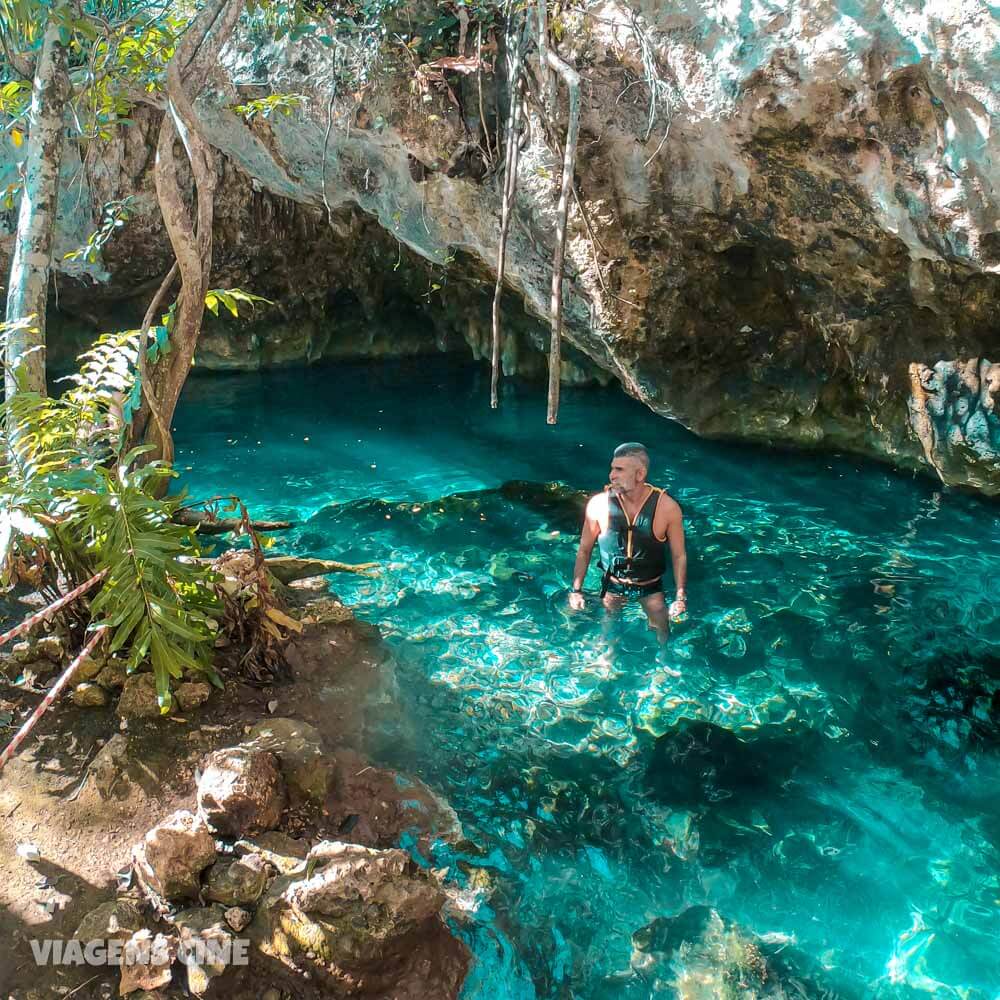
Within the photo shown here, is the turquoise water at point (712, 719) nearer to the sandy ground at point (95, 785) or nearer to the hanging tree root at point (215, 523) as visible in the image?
the sandy ground at point (95, 785)

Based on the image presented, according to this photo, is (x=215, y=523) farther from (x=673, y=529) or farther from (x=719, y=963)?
(x=719, y=963)

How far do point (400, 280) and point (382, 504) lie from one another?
21.6ft

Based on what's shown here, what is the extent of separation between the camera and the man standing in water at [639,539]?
17.7 feet

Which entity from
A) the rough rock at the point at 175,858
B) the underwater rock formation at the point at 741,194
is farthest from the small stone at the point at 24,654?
the underwater rock formation at the point at 741,194

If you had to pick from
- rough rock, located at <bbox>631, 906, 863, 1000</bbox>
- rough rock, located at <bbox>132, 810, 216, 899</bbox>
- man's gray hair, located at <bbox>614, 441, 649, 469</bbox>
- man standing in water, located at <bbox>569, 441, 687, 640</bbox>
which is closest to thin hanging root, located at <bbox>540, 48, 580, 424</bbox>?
man's gray hair, located at <bbox>614, 441, 649, 469</bbox>

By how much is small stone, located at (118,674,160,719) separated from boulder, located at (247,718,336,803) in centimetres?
56

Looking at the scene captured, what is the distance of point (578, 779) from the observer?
4.33m

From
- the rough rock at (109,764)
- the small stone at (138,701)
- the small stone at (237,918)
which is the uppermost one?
the small stone at (138,701)

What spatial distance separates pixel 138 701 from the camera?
4.27 metres

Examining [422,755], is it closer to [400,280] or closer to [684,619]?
[684,619]

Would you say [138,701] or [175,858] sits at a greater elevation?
[138,701]

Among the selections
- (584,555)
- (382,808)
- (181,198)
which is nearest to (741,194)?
(584,555)

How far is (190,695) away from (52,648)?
0.85 meters

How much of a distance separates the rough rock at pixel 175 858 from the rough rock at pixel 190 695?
1.02m
